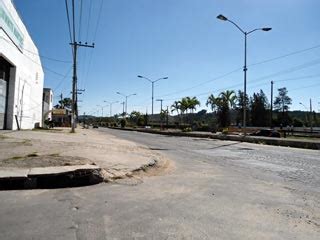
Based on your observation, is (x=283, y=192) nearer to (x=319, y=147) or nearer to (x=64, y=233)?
(x=64, y=233)

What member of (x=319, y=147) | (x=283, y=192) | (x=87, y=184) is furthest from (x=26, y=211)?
(x=319, y=147)

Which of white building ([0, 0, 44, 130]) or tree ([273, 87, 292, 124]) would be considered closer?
white building ([0, 0, 44, 130])

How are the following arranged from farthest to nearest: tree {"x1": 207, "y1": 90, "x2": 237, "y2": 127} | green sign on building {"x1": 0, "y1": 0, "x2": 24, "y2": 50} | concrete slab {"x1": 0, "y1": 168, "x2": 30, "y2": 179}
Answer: tree {"x1": 207, "y1": 90, "x2": 237, "y2": 127}, green sign on building {"x1": 0, "y1": 0, "x2": 24, "y2": 50}, concrete slab {"x1": 0, "y1": 168, "x2": 30, "y2": 179}

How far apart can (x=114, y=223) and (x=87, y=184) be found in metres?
3.77

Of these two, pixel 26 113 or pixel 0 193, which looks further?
pixel 26 113

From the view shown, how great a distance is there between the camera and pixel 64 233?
17.1 ft

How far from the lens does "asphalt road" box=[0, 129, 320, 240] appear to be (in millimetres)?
5398

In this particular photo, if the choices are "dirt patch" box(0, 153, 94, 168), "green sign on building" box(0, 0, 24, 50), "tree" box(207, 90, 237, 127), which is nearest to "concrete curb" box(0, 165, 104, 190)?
"dirt patch" box(0, 153, 94, 168)

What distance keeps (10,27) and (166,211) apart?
95.7 feet

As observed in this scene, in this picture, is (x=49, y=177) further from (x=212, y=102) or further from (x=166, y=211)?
(x=212, y=102)

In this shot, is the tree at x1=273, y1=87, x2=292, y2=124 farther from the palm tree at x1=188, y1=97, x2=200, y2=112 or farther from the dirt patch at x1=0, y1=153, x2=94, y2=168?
the dirt patch at x1=0, y1=153, x2=94, y2=168

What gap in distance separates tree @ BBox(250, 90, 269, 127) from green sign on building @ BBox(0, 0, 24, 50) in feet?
295

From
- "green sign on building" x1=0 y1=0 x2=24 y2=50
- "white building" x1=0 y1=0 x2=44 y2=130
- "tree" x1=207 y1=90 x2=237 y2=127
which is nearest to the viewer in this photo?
"green sign on building" x1=0 y1=0 x2=24 y2=50

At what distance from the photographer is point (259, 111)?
115 meters
